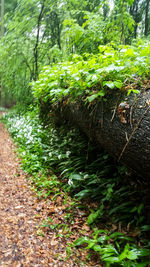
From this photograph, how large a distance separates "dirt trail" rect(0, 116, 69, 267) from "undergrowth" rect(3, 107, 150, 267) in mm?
305

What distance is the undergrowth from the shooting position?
1.91m

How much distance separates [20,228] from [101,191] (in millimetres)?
1348

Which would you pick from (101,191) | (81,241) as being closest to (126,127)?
(101,191)

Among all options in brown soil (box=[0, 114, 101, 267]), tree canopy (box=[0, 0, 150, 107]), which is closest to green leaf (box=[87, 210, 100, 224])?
brown soil (box=[0, 114, 101, 267])

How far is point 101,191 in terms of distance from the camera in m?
2.67

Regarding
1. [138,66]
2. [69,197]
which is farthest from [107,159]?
[138,66]

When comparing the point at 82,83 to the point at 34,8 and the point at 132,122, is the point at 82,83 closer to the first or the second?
the point at 132,122

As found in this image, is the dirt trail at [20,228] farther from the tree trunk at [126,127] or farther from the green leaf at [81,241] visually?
the tree trunk at [126,127]

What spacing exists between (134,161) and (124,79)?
1.06 meters

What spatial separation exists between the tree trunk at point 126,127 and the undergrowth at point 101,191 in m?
0.62

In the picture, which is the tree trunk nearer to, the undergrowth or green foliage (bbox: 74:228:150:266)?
the undergrowth

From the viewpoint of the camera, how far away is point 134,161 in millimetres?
1852

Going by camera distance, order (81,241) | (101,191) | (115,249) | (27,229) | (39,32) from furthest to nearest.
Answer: (39,32) < (101,191) < (27,229) < (81,241) < (115,249)

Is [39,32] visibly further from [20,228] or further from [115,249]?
[115,249]
